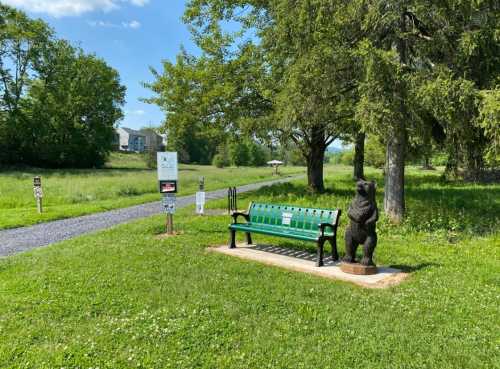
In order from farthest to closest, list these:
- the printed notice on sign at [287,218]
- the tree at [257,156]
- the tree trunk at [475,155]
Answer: the tree at [257,156] → the tree trunk at [475,155] → the printed notice on sign at [287,218]

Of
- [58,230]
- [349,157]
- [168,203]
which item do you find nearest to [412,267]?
[168,203]

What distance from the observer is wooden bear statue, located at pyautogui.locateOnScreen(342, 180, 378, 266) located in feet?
18.5

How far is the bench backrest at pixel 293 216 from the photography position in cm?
640

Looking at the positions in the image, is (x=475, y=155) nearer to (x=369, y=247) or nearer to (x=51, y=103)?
(x=369, y=247)

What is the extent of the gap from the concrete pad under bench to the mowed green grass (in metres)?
0.26

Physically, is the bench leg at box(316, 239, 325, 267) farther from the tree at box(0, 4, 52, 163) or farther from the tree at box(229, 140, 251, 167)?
the tree at box(229, 140, 251, 167)

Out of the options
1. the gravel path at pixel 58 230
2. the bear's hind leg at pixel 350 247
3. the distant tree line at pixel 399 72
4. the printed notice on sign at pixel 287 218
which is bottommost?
the gravel path at pixel 58 230

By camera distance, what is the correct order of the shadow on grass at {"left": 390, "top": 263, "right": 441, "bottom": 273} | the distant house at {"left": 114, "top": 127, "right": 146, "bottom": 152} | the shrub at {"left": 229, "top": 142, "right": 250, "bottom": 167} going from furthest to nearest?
1. the distant house at {"left": 114, "top": 127, "right": 146, "bottom": 152}
2. the shrub at {"left": 229, "top": 142, "right": 250, "bottom": 167}
3. the shadow on grass at {"left": 390, "top": 263, "right": 441, "bottom": 273}

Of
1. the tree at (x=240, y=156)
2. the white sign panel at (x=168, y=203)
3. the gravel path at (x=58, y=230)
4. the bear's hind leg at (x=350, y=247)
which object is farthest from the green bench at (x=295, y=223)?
the tree at (x=240, y=156)

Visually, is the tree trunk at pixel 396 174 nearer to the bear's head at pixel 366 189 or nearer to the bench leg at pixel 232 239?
the bear's head at pixel 366 189

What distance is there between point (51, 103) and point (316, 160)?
38921 millimetres

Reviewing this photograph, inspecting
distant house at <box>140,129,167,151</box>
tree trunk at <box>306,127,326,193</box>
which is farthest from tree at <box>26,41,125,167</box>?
tree trunk at <box>306,127,326,193</box>

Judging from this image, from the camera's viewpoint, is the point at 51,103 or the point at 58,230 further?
the point at 51,103

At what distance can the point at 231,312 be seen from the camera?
4.14 metres
